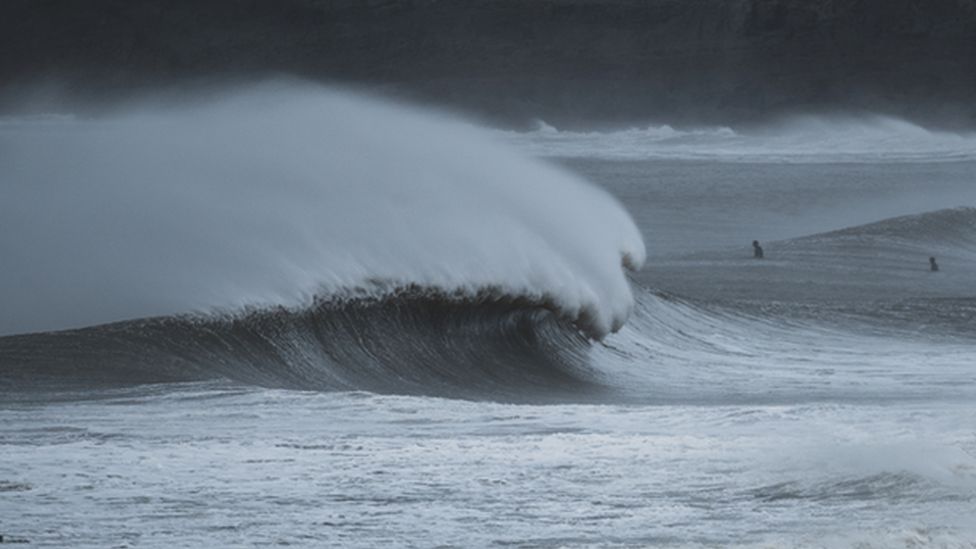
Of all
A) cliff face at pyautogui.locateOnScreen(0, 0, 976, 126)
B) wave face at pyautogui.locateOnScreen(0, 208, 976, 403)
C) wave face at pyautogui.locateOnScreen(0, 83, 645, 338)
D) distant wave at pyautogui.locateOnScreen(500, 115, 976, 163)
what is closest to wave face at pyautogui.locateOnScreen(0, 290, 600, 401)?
wave face at pyautogui.locateOnScreen(0, 208, 976, 403)

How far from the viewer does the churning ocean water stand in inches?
201

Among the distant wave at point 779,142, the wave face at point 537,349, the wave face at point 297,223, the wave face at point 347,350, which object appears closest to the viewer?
the wave face at point 347,350

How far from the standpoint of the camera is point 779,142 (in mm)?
56812

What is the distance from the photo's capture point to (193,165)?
1090 cm

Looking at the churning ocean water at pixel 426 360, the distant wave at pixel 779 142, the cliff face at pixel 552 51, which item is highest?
the cliff face at pixel 552 51

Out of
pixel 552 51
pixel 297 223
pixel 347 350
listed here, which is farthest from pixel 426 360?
pixel 552 51

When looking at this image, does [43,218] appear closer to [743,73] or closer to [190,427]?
[190,427]

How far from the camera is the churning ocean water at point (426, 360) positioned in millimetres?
5102

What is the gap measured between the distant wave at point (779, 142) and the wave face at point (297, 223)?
32.3 meters

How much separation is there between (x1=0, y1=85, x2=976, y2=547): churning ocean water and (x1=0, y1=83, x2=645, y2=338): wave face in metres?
0.02

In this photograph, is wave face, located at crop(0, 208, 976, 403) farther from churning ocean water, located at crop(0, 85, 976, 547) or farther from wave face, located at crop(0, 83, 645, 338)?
wave face, located at crop(0, 83, 645, 338)

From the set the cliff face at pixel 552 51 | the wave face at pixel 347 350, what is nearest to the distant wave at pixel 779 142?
the cliff face at pixel 552 51

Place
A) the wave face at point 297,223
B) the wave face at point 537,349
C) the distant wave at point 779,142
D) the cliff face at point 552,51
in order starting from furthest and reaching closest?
the cliff face at point 552,51 < the distant wave at point 779,142 < the wave face at point 297,223 < the wave face at point 537,349

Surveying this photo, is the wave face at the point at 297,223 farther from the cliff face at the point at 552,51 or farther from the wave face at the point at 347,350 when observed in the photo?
the cliff face at the point at 552,51
